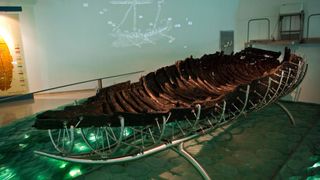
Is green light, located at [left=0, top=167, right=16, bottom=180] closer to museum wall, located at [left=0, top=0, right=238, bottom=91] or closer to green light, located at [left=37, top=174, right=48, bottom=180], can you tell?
green light, located at [left=37, top=174, right=48, bottom=180]

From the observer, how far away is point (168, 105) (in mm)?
1897

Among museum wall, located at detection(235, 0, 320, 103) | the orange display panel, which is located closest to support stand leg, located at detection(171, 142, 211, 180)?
museum wall, located at detection(235, 0, 320, 103)

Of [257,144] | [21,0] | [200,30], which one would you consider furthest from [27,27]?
[257,144]

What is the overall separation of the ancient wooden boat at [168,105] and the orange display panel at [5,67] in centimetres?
318

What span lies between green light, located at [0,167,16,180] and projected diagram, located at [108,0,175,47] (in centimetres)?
394

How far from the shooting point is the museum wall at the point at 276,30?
3.79 m

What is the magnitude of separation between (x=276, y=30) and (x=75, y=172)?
10.8 feet

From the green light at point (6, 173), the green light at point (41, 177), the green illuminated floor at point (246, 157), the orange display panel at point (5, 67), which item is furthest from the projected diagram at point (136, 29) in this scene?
the green light at point (41, 177)

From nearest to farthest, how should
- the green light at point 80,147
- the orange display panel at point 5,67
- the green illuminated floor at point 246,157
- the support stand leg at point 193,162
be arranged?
1. the support stand leg at point 193,162
2. the green illuminated floor at point 246,157
3. the green light at point 80,147
4. the orange display panel at point 5,67

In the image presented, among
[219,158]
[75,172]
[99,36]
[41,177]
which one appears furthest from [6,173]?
[99,36]

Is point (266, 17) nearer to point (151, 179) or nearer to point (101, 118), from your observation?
point (151, 179)

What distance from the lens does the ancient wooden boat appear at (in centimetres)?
144

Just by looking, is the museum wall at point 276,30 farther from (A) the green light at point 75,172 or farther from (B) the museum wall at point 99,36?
(A) the green light at point 75,172

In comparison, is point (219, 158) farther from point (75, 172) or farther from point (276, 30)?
point (276, 30)
